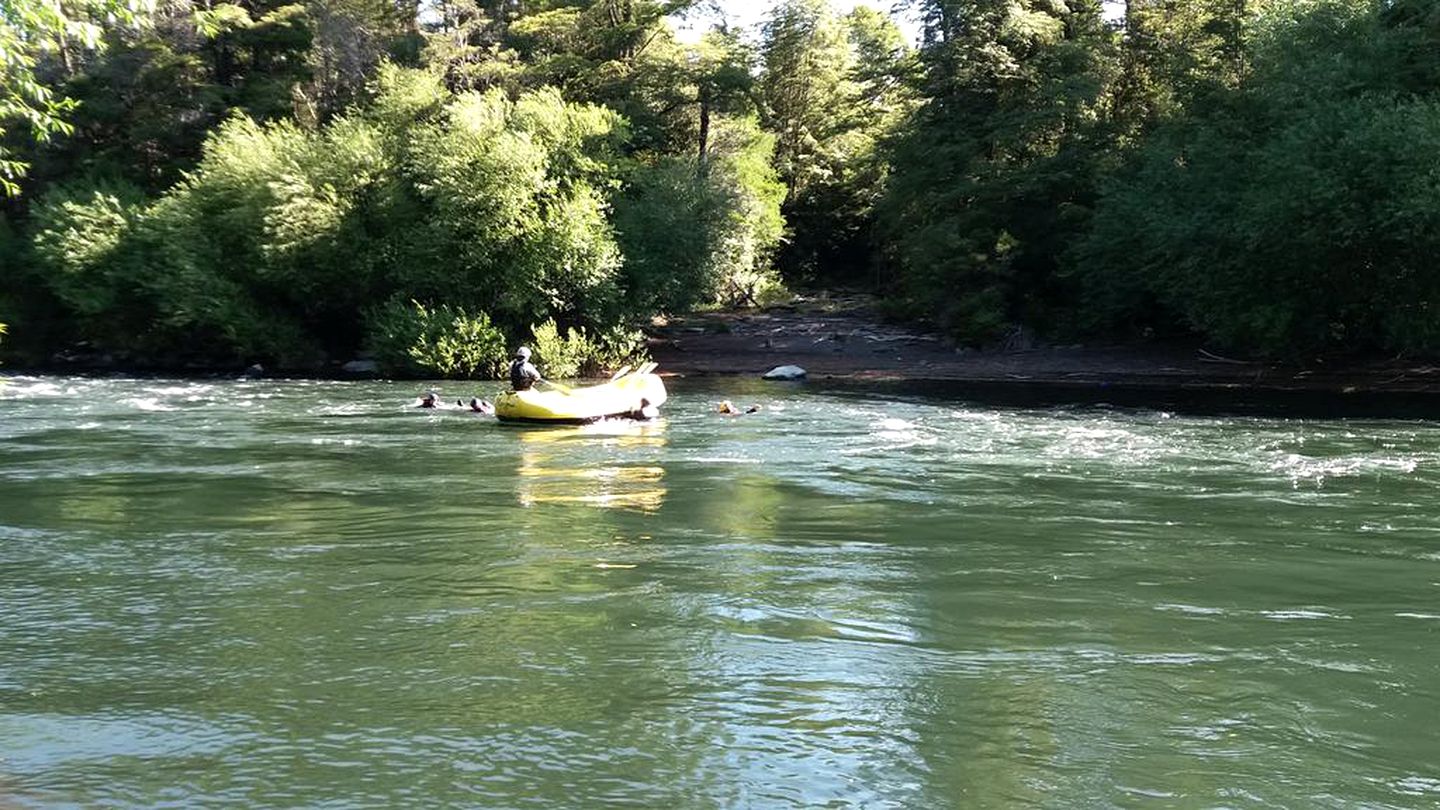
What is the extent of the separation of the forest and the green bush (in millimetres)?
86

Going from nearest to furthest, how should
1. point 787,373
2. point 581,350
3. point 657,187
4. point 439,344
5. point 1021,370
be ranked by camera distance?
point 1021,370 < point 439,344 < point 787,373 < point 581,350 < point 657,187

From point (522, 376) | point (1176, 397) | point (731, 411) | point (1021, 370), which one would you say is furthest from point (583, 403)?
point (1021, 370)

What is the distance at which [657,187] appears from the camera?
111 feet

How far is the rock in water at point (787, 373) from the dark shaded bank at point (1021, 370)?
0.40 m

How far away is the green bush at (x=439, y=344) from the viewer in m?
31.0

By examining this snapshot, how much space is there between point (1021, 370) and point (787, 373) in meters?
5.86

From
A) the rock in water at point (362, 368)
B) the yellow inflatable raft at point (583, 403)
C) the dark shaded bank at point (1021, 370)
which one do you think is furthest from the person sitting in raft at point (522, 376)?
the rock in water at point (362, 368)

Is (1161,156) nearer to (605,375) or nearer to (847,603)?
(605,375)

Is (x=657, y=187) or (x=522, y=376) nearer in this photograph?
(x=522, y=376)

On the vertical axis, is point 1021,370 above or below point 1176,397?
above

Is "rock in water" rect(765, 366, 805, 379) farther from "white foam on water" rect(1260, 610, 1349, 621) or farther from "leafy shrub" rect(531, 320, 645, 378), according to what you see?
"white foam on water" rect(1260, 610, 1349, 621)

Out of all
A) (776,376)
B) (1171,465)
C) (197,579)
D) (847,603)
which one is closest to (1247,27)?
(776,376)

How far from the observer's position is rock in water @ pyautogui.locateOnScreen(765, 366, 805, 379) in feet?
103

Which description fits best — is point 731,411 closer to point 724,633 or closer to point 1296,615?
point 724,633
